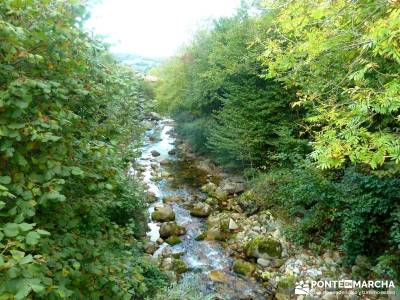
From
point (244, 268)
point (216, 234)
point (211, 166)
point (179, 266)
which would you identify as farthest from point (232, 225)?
point (211, 166)

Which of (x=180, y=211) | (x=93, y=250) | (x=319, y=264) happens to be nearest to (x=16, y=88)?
(x=93, y=250)

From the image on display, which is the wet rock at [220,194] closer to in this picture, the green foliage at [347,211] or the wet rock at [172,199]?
the wet rock at [172,199]

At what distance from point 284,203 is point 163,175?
728cm

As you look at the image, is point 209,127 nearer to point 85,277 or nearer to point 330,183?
point 330,183

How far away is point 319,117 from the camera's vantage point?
473 centimetres

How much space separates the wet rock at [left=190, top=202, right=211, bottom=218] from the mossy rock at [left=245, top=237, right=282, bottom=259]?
2.81 m

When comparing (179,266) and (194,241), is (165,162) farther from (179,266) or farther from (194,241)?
(179,266)

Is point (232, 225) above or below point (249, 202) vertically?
below

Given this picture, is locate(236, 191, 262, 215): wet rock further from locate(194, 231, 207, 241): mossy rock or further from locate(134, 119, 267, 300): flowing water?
locate(194, 231, 207, 241): mossy rock

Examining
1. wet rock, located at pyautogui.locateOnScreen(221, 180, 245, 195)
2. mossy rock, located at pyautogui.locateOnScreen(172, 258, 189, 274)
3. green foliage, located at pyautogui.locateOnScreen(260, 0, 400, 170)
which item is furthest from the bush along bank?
green foliage, located at pyautogui.locateOnScreen(260, 0, 400, 170)

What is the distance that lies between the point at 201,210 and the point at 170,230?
1.89 m

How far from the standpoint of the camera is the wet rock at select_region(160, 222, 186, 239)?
32.1 ft

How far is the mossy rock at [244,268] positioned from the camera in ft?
26.1

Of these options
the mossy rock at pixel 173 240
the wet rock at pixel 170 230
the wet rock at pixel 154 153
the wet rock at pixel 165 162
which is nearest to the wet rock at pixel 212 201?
the wet rock at pixel 170 230
